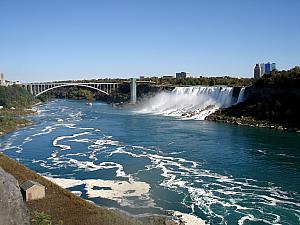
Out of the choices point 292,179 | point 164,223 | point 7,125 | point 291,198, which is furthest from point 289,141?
point 7,125

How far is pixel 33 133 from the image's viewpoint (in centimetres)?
2328

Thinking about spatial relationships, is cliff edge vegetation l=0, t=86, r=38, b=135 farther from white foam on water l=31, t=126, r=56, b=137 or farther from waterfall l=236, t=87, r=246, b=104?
waterfall l=236, t=87, r=246, b=104

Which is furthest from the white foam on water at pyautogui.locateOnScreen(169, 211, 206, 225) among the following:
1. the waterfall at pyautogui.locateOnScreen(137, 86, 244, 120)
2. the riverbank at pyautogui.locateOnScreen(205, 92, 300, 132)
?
the waterfall at pyautogui.locateOnScreen(137, 86, 244, 120)

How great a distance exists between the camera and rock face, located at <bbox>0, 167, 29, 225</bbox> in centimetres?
313

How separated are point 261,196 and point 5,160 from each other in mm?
7901

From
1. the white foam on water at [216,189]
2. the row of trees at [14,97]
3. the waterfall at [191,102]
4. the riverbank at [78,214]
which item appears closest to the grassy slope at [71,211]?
the riverbank at [78,214]

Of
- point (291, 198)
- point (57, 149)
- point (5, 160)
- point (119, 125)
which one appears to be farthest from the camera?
point (119, 125)

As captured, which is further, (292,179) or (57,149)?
(57,149)

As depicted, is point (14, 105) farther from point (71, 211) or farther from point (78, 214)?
point (78, 214)

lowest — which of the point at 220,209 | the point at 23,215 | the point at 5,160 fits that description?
the point at 220,209

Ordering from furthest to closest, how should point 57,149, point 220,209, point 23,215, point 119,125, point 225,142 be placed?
point 119,125, point 225,142, point 57,149, point 220,209, point 23,215

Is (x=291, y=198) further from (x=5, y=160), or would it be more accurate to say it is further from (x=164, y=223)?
(x=5, y=160)

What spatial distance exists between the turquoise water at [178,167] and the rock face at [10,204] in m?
6.92

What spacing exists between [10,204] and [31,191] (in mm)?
5808
